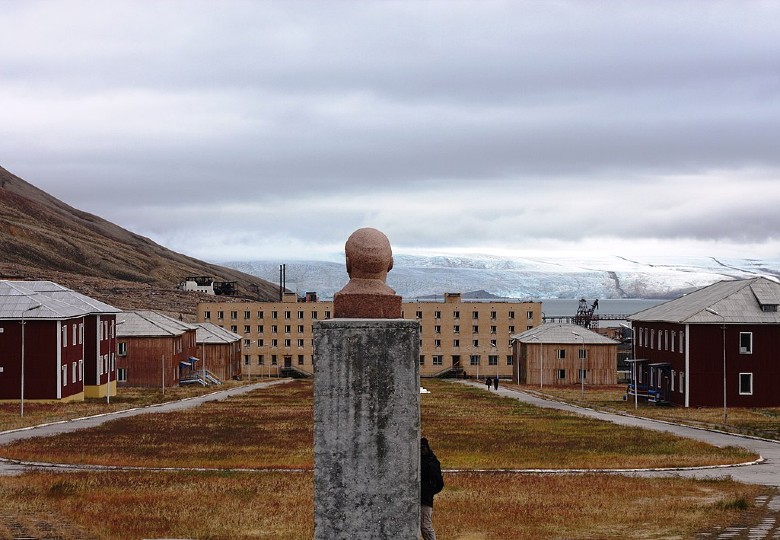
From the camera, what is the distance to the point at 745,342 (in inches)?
2662

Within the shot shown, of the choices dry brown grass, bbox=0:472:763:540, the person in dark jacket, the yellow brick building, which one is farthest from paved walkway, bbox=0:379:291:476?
the yellow brick building

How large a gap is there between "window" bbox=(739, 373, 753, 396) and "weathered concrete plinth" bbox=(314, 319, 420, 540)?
5647 cm

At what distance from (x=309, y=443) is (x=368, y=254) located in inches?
1099

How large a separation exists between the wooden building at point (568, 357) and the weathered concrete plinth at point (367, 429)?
Result: 9696cm

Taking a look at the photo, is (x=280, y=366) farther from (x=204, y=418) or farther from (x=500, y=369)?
(x=204, y=418)

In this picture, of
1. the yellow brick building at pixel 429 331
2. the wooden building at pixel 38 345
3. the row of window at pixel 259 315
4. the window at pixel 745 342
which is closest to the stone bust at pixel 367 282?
the wooden building at pixel 38 345

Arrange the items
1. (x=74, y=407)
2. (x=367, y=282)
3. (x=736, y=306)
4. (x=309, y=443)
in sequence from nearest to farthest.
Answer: (x=367, y=282) < (x=309, y=443) < (x=74, y=407) < (x=736, y=306)

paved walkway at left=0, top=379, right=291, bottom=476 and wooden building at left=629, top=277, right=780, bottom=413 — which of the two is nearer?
paved walkway at left=0, top=379, right=291, bottom=476

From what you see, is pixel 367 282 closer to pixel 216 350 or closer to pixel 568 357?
pixel 568 357

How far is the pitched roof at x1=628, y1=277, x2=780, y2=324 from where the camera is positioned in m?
67.6

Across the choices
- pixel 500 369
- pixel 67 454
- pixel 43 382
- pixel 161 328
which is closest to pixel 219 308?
pixel 500 369

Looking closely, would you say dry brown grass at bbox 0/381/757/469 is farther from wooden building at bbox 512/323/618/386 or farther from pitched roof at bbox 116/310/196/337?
wooden building at bbox 512/323/618/386

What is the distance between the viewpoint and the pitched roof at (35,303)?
6531cm

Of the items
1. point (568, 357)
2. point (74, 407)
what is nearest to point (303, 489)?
point (74, 407)
